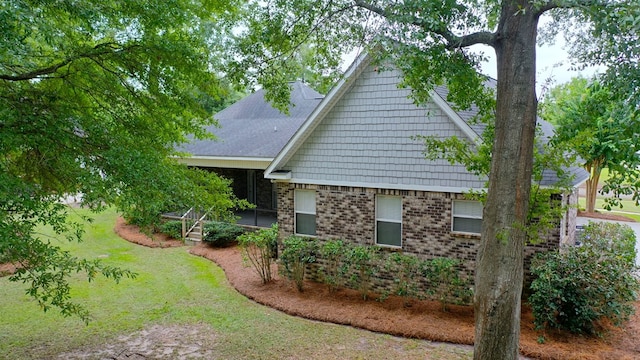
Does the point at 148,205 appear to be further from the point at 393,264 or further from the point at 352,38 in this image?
the point at 393,264

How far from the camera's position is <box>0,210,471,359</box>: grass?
8977 millimetres

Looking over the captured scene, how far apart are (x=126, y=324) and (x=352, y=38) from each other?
804 centimetres

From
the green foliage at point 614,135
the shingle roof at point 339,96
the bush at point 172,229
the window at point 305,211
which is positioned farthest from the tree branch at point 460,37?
the bush at point 172,229

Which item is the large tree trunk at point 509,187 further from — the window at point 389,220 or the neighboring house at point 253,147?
the neighboring house at point 253,147

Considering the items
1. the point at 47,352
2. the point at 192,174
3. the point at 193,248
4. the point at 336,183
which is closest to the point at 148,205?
the point at 192,174

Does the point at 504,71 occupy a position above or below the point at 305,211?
above

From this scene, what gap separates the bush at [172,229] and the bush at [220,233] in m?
1.73

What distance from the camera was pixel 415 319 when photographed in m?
10.3

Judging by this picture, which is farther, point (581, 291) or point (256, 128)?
point (256, 128)

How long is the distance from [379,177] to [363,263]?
2.25 meters

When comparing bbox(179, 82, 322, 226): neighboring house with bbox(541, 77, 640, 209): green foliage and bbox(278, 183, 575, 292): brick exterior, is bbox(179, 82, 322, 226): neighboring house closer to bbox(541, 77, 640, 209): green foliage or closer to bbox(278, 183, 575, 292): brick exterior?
bbox(278, 183, 575, 292): brick exterior

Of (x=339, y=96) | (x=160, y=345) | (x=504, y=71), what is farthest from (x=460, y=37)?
(x=160, y=345)

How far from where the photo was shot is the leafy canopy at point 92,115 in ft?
20.3

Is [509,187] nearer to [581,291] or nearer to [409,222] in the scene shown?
[581,291]
